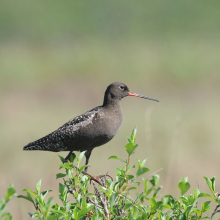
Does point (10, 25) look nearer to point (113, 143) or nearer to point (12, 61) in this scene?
point (12, 61)

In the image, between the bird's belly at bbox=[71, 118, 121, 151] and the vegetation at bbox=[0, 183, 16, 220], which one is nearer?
the vegetation at bbox=[0, 183, 16, 220]

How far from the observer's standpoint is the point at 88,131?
4.98 metres

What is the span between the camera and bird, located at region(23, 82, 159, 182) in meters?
4.91

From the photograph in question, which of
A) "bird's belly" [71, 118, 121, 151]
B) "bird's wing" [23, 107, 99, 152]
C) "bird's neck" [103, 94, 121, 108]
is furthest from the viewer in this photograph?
"bird's neck" [103, 94, 121, 108]

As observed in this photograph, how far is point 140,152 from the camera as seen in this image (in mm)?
10336

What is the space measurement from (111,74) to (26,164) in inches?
363

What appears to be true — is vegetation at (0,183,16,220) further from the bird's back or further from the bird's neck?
the bird's neck

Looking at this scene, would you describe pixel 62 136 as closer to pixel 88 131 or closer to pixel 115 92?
pixel 88 131

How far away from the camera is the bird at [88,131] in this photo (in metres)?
4.91

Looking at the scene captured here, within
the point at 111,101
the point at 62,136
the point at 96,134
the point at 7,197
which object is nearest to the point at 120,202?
the point at 7,197

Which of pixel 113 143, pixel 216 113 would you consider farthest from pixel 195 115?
pixel 113 143

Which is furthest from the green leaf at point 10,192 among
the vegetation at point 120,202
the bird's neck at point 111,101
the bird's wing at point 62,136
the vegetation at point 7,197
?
the bird's neck at point 111,101

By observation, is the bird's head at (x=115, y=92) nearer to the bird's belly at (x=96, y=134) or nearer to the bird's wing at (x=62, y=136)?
the bird's wing at (x=62, y=136)

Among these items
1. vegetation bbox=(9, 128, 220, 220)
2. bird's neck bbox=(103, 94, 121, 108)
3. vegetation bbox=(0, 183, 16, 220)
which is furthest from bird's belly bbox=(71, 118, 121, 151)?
vegetation bbox=(0, 183, 16, 220)
